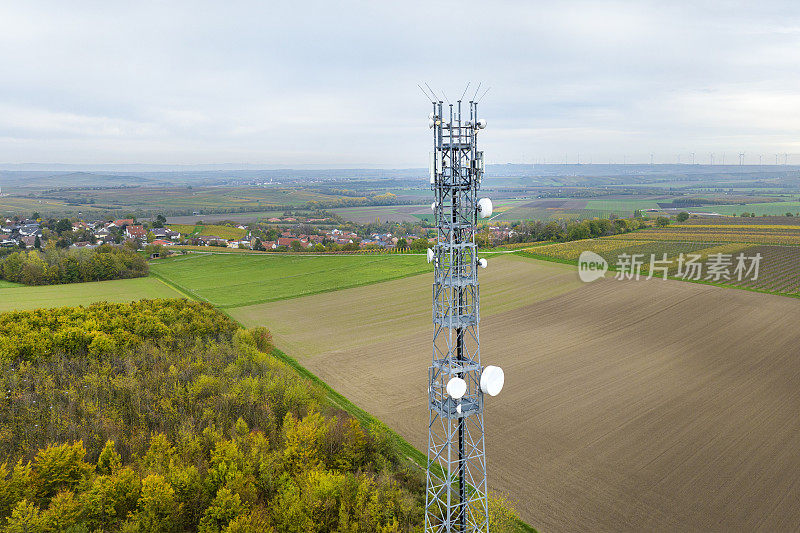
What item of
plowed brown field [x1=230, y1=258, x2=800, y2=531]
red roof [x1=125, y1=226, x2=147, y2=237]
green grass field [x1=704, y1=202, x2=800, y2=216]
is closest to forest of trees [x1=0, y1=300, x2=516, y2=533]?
plowed brown field [x1=230, y1=258, x2=800, y2=531]

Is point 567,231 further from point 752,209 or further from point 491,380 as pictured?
point 752,209

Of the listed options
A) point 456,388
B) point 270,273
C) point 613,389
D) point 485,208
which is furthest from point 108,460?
point 270,273

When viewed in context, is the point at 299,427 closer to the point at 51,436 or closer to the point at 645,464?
the point at 51,436

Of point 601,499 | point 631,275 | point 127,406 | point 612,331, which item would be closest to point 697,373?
point 612,331

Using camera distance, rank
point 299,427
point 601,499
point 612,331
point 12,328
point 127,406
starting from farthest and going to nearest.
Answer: point 612,331
point 12,328
point 127,406
point 299,427
point 601,499

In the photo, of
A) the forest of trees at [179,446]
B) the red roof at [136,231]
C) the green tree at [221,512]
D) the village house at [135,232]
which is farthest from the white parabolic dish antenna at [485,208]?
the red roof at [136,231]

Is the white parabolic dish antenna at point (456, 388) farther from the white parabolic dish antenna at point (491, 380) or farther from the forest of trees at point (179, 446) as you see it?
the forest of trees at point (179, 446)

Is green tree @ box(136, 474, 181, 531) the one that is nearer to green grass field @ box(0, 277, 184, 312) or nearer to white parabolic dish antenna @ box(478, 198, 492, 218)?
white parabolic dish antenna @ box(478, 198, 492, 218)

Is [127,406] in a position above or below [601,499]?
above
